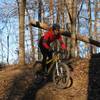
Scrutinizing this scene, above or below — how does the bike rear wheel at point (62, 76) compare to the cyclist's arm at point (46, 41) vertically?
below

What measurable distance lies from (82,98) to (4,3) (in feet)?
79.8

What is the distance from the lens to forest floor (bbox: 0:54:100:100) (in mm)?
12203

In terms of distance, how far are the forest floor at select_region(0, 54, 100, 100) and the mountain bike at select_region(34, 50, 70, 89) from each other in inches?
8.2

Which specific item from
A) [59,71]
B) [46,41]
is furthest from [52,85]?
[46,41]

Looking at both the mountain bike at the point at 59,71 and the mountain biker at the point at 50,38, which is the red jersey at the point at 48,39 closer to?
the mountain biker at the point at 50,38

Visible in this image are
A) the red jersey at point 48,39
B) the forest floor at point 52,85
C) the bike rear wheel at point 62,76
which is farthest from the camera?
the red jersey at point 48,39

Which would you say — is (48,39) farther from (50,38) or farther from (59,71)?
(59,71)

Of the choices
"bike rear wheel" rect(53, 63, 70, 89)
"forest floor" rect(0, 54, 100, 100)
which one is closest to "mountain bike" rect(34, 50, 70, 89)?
"bike rear wheel" rect(53, 63, 70, 89)

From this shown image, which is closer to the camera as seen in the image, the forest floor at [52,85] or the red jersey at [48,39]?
the forest floor at [52,85]

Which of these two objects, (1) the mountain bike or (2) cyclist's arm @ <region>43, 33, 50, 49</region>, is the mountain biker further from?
(1) the mountain bike

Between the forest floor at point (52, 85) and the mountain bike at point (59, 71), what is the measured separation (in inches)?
8.2

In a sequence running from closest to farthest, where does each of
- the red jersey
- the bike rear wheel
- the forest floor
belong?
the forest floor, the bike rear wheel, the red jersey

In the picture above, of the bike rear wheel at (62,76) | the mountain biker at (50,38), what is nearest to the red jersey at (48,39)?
the mountain biker at (50,38)

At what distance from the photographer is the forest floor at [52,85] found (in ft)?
40.0
